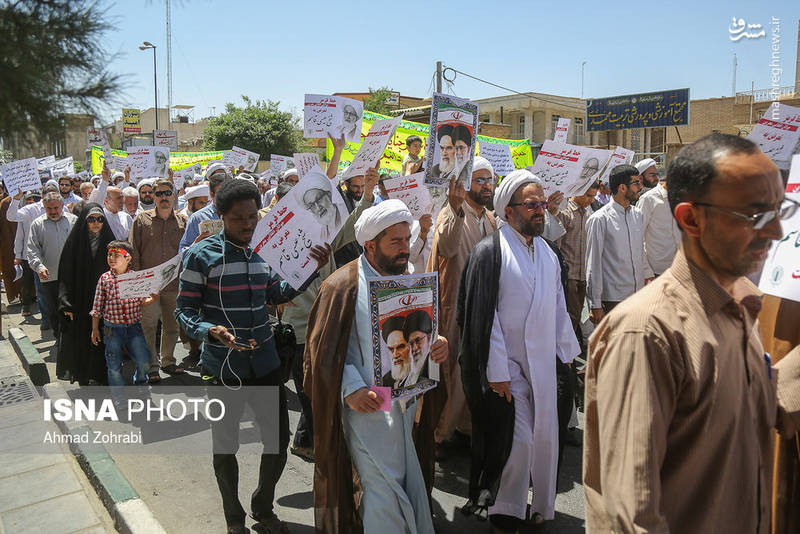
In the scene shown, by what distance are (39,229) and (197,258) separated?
608cm

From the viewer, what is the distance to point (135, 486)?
448 cm

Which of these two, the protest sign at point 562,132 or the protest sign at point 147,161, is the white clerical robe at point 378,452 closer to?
the protest sign at point 562,132

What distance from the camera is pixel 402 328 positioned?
311 cm

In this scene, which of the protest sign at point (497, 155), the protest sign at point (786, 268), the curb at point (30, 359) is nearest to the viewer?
the protest sign at point (786, 268)

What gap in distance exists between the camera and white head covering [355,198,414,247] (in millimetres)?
3113

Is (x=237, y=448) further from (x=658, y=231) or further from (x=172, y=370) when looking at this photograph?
(x=658, y=231)

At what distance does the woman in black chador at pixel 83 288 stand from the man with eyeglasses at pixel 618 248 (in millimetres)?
4882

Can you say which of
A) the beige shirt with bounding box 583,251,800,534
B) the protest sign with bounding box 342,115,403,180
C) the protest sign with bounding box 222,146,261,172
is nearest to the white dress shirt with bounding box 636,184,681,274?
the protest sign with bounding box 342,115,403,180

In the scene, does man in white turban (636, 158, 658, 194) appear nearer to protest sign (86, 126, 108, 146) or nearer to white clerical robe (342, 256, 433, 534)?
white clerical robe (342, 256, 433, 534)

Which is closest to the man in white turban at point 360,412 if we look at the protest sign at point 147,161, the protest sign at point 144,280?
the protest sign at point 144,280

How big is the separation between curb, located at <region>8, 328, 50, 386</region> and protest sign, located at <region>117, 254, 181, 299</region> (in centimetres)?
258

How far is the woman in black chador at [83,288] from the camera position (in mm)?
6344

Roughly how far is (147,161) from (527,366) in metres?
9.26

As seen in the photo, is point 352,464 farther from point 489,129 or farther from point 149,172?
point 489,129
